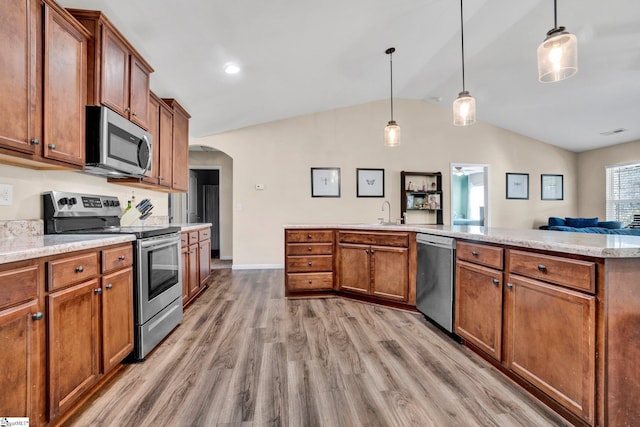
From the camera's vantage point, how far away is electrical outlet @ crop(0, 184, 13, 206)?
1615mm

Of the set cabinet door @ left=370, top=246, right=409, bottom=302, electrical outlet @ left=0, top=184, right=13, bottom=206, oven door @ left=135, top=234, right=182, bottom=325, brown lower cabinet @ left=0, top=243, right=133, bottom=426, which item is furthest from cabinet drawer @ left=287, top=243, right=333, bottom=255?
electrical outlet @ left=0, top=184, right=13, bottom=206

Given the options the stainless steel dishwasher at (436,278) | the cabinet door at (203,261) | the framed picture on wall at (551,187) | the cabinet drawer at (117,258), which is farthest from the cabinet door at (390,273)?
the framed picture on wall at (551,187)

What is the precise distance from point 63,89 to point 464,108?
112 inches

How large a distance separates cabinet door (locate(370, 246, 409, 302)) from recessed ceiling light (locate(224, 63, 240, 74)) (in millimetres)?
2439

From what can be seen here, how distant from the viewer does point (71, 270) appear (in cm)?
138

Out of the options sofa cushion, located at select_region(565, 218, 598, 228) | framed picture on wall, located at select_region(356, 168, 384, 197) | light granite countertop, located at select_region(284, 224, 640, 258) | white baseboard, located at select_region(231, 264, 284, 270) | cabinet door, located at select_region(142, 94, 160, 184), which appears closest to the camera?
light granite countertop, located at select_region(284, 224, 640, 258)

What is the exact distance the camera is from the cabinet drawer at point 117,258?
1648 millimetres

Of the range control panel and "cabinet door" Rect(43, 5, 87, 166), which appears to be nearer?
"cabinet door" Rect(43, 5, 87, 166)

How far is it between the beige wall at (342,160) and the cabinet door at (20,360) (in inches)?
161

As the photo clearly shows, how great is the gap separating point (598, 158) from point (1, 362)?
9083 millimetres

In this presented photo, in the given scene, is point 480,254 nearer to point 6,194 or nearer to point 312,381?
point 312,381

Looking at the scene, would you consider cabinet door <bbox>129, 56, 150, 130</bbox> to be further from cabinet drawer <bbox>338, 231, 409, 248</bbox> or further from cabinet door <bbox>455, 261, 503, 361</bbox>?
cabinet door <bbox>455, 261, 503, 361</bbox>

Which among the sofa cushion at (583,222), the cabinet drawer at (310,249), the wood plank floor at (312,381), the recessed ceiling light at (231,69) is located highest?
the recessed ceiling light at (231,69)

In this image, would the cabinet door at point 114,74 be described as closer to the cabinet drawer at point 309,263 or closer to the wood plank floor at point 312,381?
the wood plank floor at point 312,381
